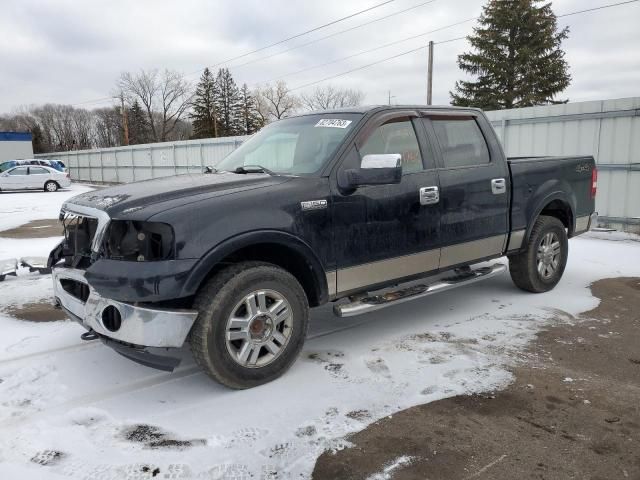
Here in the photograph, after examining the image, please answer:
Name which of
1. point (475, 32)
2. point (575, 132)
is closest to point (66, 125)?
point (475, 32)

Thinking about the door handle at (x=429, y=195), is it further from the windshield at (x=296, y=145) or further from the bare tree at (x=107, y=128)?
the bare tree at (x=107, y=128)

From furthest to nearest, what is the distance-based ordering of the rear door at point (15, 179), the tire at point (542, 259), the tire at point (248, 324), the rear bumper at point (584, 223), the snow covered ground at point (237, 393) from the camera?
the rear door at point (15, 179), the rear bumper at point (584, 223), the tire at point (542, 259), the tire at point (248, 324), the snow covered ground at point (237, 393)

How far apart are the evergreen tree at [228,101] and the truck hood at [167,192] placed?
67039 mm

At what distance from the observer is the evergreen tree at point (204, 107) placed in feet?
218

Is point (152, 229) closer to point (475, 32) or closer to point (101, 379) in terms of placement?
point (101, 379)

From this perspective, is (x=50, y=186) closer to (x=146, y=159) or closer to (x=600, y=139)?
(x=146, y=159)

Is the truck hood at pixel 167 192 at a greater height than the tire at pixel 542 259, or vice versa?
the truck hood at pixel 167 192

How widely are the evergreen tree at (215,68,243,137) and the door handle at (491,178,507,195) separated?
66368 mm

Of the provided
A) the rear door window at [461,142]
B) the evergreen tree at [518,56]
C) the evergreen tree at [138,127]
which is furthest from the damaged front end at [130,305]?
the evergreen tree at [138,127]

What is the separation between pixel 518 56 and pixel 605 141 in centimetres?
2670

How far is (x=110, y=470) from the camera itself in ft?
8.52

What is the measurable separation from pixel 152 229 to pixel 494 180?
322 centimetres

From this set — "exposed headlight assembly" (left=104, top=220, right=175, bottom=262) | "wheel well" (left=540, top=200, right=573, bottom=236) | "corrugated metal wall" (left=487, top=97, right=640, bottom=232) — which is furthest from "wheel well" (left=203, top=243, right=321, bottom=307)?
"corrugated metal wall" (left=487, top=97, right=640, bottom=232)

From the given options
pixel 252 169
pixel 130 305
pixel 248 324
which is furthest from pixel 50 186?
pixel 248 324
